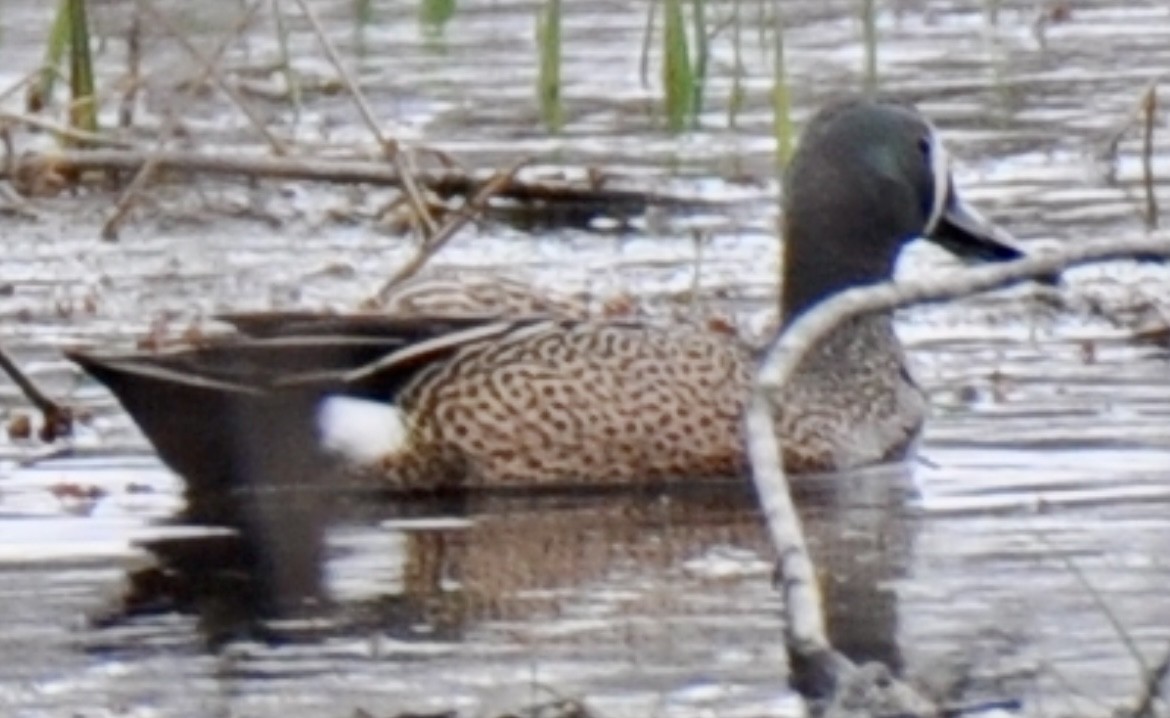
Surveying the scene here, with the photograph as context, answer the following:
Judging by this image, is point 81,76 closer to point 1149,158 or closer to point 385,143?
point 385,143

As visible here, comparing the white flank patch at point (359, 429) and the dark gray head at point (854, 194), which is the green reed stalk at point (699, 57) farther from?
the white flank patch at point (359, 429)

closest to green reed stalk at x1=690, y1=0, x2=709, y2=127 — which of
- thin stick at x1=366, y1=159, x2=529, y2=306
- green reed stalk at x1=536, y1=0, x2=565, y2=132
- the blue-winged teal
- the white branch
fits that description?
green reed stalk at x1=536, y1=0, x2=565, y2=132

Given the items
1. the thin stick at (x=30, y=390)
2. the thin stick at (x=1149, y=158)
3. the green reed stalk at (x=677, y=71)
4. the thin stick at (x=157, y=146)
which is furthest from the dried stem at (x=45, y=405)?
the thin stick at (x=1149, y=158)

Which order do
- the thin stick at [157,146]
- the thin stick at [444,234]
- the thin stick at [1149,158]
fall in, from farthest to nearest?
the thin stick at [1149,158]
the thin stick at [157,146]
the thin stick at [444,234]

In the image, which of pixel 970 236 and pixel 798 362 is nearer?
pixel 798 362

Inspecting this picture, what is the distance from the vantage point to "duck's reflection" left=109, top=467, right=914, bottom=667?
649 centimetres

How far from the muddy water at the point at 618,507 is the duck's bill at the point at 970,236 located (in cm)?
24

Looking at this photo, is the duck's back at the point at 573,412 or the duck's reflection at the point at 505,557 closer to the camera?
the duck's reflection at the point at 505,557

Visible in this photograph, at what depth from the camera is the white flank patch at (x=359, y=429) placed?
7844mm

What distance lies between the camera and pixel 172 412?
7.75 meters

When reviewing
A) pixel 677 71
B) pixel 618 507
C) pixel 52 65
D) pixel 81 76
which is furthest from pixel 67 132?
pixel 618 507

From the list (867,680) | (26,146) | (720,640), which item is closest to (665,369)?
(720,640)

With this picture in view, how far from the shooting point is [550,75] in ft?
37.7

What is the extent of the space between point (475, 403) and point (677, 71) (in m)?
3.59
